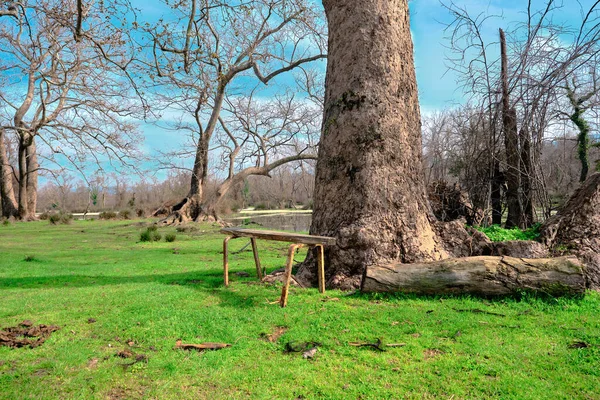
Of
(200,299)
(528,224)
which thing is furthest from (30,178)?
(528,224)

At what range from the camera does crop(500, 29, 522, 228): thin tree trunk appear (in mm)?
6558

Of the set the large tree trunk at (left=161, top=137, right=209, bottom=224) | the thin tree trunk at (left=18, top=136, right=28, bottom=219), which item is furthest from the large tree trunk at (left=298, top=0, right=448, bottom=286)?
the thin tree trunk at (left=18, top=136, right=28, bottom=219)

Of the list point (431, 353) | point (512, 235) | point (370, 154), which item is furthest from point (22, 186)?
point (431, 353)

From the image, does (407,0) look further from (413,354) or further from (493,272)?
(413,354)

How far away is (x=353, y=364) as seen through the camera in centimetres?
323

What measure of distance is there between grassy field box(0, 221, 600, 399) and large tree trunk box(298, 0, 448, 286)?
890mm

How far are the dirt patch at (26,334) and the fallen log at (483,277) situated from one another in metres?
3.57

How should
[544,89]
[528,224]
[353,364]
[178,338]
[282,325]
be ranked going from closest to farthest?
1. [353,364]
2. [178,338]
3. [282,325]
4. [544,89]
5. [528,224]

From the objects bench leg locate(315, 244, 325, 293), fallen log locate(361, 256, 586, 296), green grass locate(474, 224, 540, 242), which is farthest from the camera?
green grass locate(474, 224, 540, 242)

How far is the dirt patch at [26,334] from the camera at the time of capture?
3.77 m

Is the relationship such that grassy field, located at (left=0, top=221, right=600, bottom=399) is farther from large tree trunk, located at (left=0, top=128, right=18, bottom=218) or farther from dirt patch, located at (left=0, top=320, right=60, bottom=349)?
large tree trunk, located at (left=0, top=128, right=18, bottom=218)

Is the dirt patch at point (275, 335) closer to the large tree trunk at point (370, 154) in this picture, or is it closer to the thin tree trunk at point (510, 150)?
the large tree trunk at point (370, 154)

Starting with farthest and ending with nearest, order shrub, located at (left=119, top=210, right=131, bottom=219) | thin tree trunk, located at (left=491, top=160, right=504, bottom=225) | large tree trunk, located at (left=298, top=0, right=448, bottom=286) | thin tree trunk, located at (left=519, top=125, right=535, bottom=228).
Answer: shrub, located at (left=119, top=210, right=131, bottom=219) → thin tree trunk, located at (left=491, top=160, right=504, bottom=225) → thin tree trunk, located at (left=519, top=125, right=535, bottom=228) → large tree trunk, located at (left=298, top=0, right=448, bottom=286)

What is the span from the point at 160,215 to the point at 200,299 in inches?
950
